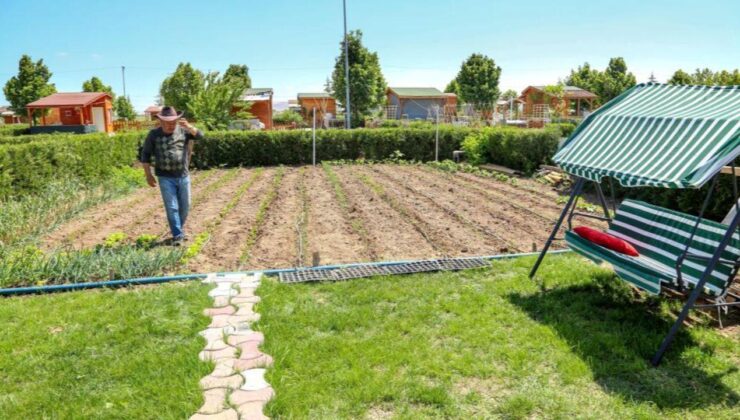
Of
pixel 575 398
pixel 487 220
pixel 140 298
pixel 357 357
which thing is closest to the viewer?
pixel 575 398

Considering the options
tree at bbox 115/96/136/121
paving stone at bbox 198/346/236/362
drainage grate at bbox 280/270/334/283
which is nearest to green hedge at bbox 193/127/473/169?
drainage grate at bbox 280/270/334/283

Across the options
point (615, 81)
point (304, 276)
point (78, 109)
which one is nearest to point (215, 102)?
point (78, 109)

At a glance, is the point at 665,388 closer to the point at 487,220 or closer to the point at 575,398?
the point at 575,398

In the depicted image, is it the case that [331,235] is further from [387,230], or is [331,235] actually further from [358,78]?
[358,78]

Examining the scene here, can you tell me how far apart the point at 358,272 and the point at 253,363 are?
1992 millimetres

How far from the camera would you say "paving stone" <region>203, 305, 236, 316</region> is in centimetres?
426

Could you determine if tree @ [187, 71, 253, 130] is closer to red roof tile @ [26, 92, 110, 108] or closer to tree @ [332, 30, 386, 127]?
tree @ [332, 30, 386, 127]

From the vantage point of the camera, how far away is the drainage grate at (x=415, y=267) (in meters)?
5.27

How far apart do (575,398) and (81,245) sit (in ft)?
20.4

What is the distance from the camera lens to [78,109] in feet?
117

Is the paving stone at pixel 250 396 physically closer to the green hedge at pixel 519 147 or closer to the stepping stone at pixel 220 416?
the stepping stone at pixel 220 416

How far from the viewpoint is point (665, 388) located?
10.2 feet

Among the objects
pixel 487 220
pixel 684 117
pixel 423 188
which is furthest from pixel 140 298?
pixel 423 188

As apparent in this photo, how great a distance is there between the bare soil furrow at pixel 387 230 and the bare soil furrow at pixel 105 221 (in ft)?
11.4
